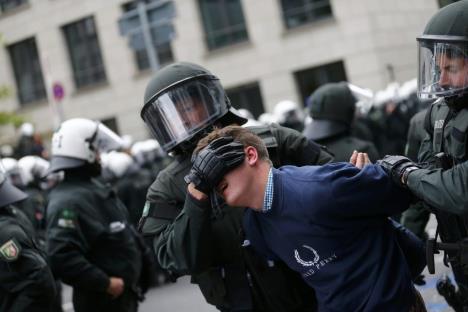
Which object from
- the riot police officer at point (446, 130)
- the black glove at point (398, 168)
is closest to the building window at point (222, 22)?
the riot police officer at point (446, 130)

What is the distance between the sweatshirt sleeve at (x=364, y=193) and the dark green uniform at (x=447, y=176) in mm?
98

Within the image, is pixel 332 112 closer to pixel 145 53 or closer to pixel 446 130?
pixel 446 130

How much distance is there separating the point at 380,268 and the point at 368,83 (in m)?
17.5

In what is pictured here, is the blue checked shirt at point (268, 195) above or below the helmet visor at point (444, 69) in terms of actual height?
below

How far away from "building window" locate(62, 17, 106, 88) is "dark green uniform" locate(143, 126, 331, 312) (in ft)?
71.1

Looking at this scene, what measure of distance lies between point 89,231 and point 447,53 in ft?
8.69

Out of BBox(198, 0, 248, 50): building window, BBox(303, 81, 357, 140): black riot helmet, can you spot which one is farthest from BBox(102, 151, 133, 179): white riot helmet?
BBox(198, 0, 248, 50): building window

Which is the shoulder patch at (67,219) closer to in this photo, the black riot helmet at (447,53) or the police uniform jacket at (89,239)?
the police uniform jacket at (89,239)

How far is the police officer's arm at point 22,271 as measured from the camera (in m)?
3.92

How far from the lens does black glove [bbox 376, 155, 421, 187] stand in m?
2.70

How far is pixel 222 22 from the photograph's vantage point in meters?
21.8

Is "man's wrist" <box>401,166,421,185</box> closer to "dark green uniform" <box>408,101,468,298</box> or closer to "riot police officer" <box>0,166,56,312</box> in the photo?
"dark green uniform" <box>408,101,468,298</box>

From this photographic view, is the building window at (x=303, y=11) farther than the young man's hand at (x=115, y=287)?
Yes

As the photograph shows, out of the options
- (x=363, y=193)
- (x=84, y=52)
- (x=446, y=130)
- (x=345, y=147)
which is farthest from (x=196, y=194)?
(x=84, y=52)
